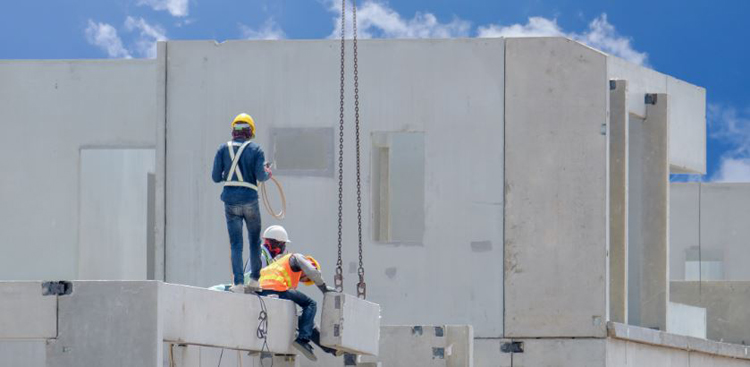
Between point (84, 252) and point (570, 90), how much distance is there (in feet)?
28.4

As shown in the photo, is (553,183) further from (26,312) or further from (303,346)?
(26,312)

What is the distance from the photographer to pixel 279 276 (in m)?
16.7

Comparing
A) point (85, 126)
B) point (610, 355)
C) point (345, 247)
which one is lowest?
point (610, 355)

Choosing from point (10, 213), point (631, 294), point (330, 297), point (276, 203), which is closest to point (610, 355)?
point (631, 294)

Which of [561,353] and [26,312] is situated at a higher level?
[26,312]

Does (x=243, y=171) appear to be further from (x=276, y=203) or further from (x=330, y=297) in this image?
(x=276, y=203)

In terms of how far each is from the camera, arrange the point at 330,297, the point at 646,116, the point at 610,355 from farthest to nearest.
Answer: the point at 646,116 < the point at 610,355 < the point at 330,297


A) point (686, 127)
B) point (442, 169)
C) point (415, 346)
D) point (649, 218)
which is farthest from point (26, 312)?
point (686, 127)

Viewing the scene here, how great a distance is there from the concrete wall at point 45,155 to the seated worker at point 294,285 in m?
10.4

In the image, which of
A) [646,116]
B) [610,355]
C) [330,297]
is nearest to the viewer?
[330,297]

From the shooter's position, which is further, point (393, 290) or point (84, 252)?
point (84, 252)

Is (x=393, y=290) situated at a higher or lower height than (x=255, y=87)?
lower

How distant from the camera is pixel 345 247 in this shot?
24.0 meters

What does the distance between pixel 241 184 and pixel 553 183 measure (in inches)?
310
